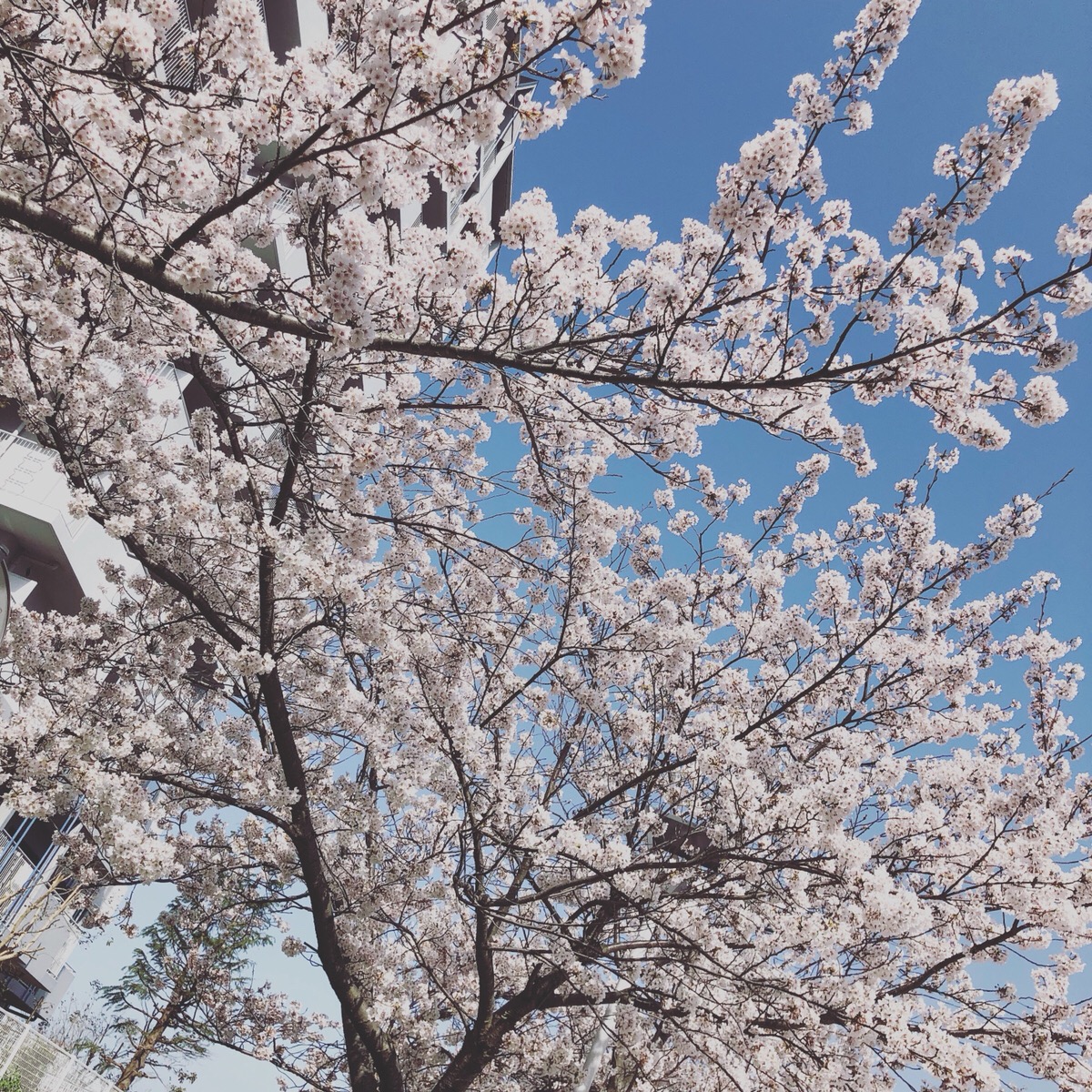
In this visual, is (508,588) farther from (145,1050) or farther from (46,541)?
(145,1050)

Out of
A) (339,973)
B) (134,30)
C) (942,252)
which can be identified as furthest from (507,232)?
(339,973)

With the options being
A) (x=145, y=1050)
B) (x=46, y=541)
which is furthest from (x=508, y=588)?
(x=145, y=1050)

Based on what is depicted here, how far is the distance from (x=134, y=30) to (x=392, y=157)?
121 centimetres

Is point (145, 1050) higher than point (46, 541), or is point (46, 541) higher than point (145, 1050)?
point (46, 541)

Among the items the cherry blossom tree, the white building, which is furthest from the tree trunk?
the cherry blossom tree

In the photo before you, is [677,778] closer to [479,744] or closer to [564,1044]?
[479,744]

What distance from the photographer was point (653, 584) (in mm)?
8375

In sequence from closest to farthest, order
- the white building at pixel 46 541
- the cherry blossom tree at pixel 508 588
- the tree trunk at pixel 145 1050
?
the cherry blossom tree at pixel 508 588, the white building at pixel 46 541, the tree trunk at pixel 145 1050

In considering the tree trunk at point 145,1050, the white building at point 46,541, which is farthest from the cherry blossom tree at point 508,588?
the tree trunk at point 145,1050

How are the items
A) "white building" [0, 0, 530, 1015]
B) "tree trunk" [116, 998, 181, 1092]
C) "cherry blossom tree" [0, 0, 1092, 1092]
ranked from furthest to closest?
"tree trunk" [116, 998, 181, 1092] < "white building" [0, 0, 530, 1015] < "cherry blossom tree" [0, 0, 1092, 1092]

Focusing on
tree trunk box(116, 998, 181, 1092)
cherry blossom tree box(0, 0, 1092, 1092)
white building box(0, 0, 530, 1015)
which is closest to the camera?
cherry blossom tree box(0, 0, 1092, 1092)

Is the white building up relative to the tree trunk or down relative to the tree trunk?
up

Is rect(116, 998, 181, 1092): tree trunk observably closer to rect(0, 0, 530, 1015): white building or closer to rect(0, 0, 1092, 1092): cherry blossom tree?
rect(0, 0, 530, 1015): white building

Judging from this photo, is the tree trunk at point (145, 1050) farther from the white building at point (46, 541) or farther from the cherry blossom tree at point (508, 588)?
the cherry blossom tree at point (508, 588)
